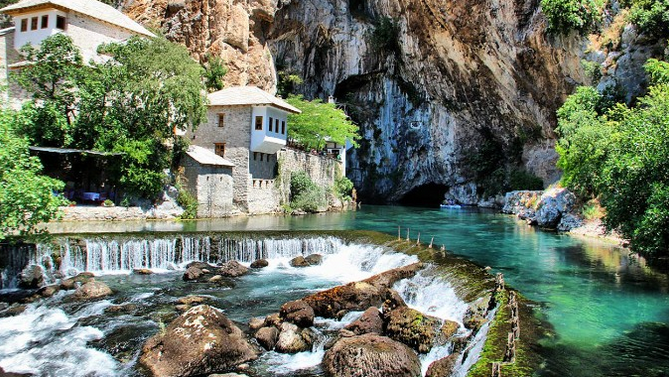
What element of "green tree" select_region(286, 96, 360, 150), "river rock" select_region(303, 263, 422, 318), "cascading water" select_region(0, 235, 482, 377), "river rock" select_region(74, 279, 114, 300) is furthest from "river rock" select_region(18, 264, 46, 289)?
"green tree" select_region(286, 96, 360, 150)

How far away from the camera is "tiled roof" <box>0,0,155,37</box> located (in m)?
27.6

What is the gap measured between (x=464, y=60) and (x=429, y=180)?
16500 mm

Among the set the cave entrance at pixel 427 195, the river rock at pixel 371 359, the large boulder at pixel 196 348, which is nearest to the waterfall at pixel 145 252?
the large boulder at pixel 196 348

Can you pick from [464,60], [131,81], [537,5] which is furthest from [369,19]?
[131,81]

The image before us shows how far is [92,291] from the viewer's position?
1376 centimetres

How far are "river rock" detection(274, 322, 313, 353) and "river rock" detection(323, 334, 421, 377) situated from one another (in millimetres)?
889

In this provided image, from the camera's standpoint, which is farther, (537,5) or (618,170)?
(537,5)

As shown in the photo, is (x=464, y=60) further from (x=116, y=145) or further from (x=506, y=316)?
(x=506, y=316)

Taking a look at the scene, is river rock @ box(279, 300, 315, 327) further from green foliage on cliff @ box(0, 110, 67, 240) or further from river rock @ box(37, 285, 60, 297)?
green foliage on cliff @ box(0, 110, 67, 240)

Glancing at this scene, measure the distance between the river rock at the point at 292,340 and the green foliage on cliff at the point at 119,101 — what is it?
1712 cm

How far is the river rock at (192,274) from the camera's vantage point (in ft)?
52.8

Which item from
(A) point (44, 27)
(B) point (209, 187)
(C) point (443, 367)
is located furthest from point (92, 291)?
(A) point (44, 27)

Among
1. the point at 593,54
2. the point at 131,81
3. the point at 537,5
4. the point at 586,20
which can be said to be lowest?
the point at 131,81

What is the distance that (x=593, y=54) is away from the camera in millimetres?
29953
